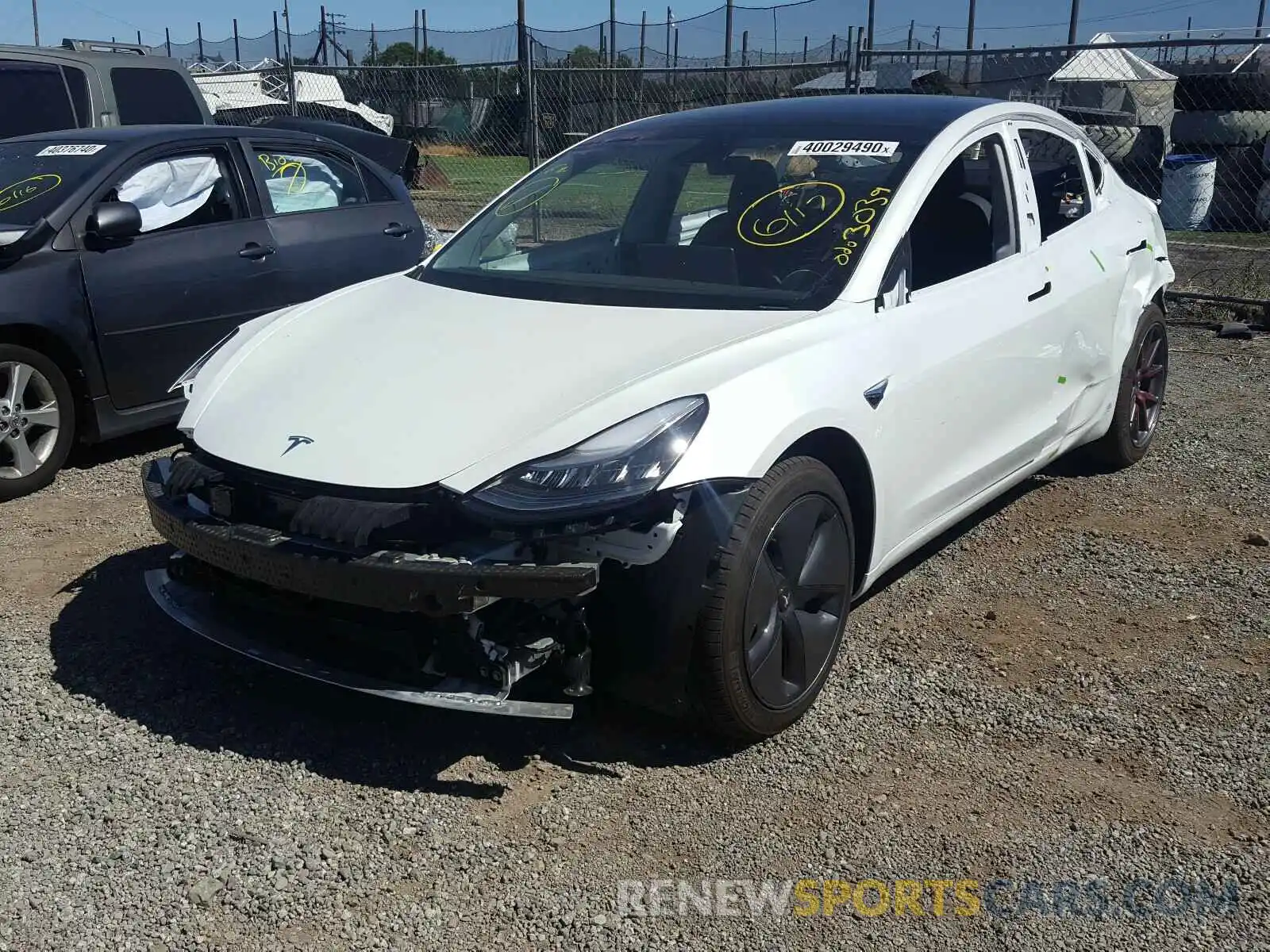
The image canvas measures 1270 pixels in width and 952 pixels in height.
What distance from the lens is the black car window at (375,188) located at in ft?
23.3

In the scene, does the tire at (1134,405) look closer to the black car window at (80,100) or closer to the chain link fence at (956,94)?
the chain link fence at (956,94)

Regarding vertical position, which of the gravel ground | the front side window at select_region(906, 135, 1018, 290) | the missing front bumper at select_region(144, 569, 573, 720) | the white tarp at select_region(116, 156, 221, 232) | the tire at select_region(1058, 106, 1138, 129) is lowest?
the gravel ground

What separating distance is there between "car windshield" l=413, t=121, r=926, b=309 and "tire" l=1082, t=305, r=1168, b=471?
195 cm

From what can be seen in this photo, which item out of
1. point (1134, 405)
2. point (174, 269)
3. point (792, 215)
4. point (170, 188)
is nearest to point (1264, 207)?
point (1134, 405)

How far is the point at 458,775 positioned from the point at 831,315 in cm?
163

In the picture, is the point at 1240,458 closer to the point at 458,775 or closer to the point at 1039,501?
the point at 1039,501

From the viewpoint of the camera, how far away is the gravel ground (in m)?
2.67

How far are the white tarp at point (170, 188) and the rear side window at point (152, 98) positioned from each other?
126 inches

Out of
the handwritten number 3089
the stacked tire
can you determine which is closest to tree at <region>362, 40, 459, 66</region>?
the stacked tire

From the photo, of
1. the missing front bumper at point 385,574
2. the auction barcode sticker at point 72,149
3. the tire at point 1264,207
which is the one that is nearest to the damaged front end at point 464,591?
the missing front bumper at point 385,574

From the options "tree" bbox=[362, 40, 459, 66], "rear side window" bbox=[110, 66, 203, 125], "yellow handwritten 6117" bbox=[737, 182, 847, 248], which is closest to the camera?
"yellow handwritten 6117" bbox=[737, 182, 847, 248]

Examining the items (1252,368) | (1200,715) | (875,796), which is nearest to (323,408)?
(875,796)

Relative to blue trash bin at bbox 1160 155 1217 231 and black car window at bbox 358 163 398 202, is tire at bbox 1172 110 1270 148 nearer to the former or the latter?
blue trash bin at bbox 1160 155 1217 231

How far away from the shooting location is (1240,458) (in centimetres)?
603
